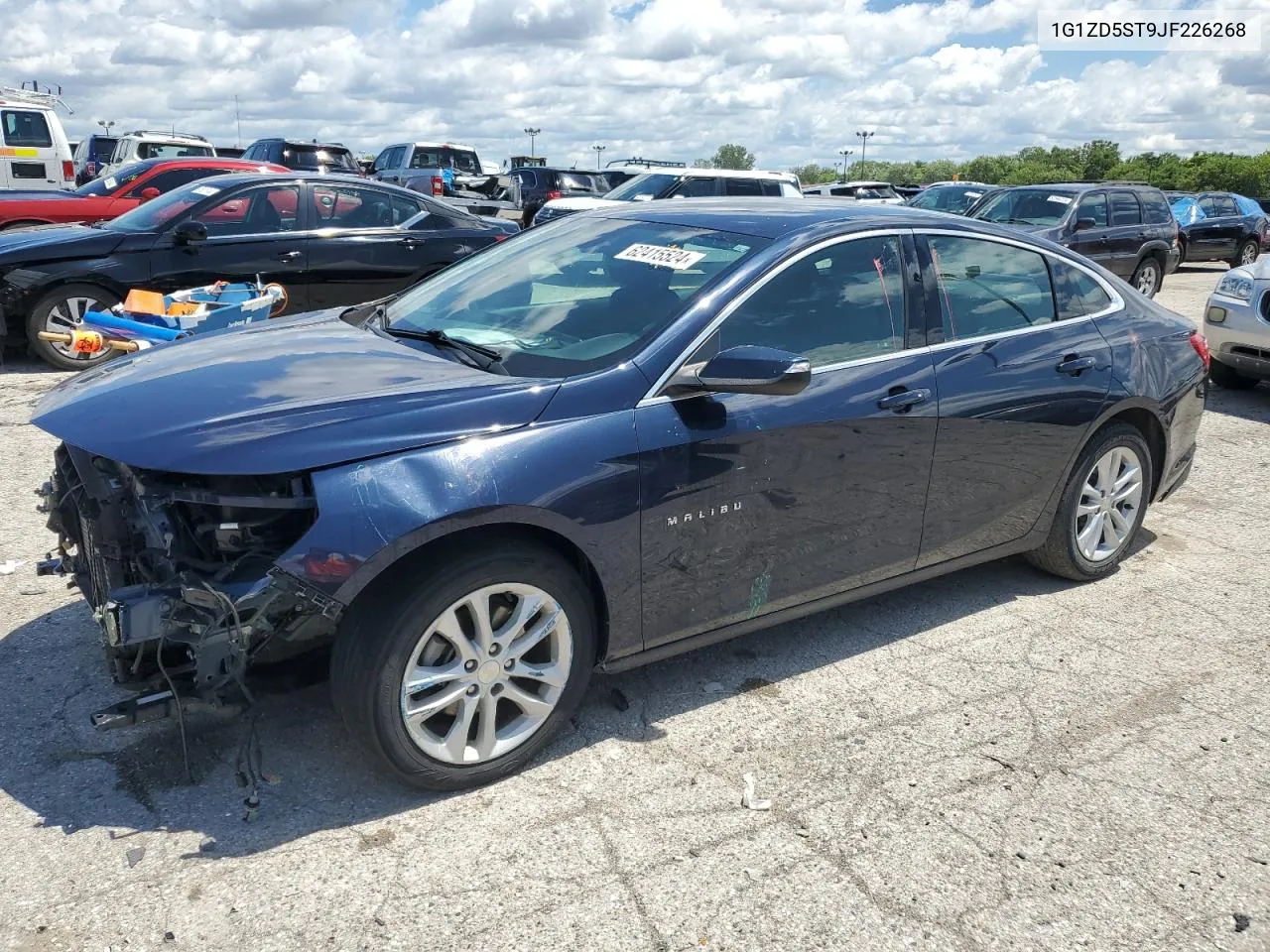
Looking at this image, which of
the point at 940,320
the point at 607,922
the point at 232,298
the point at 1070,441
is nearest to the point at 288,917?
the point at 607,922

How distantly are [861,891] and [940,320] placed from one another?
2.22m

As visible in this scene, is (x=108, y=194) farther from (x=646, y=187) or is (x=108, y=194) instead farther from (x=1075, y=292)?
(x=1075, y=292)

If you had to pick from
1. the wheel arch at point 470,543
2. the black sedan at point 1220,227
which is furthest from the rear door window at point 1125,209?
the wheel arch at point 470,543

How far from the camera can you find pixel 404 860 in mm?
2836

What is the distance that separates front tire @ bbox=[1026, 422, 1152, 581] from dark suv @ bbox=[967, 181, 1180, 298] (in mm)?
9886

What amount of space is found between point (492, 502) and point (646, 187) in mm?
13756

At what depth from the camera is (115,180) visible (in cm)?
1303

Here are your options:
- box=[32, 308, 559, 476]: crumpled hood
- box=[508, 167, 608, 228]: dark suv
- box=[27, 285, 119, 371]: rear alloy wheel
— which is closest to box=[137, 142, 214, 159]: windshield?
box=[508, 167, 608, 228]: dark suv

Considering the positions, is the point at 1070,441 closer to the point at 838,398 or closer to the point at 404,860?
the point at 838,398

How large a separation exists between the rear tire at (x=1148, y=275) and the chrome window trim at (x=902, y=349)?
480 inches

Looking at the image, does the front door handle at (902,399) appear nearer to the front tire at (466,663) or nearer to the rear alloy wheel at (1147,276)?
the front tire at (466,663)

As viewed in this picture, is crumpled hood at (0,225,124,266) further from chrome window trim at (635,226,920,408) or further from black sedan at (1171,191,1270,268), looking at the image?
black sedan at (1171,191,1270,268)

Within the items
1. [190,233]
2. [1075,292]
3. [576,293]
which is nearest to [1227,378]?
[1075,292]

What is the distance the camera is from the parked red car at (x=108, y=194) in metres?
11.1
